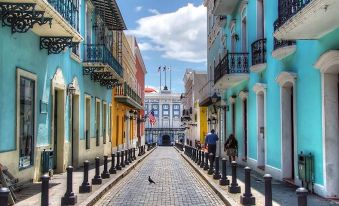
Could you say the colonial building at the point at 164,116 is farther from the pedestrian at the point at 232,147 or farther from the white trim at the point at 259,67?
the white trim at the point at 259,67

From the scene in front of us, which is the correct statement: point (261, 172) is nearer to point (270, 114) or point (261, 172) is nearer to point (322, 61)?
point (270, 114)

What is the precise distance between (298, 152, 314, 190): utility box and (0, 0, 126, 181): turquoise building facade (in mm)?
6649

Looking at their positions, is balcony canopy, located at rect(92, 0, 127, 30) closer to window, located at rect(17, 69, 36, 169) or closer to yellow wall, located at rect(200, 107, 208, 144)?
window, located at rect(17, 69, 36, 169)

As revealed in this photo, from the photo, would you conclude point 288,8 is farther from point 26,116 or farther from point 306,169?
point 26,116

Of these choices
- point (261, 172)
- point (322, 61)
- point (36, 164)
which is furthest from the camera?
point (261, 172)

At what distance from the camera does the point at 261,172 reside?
54.9 ft

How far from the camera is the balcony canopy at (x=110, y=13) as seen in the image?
2333 centimetres

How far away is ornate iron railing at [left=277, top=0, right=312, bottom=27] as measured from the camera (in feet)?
32.8

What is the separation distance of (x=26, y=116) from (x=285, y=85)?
6958mm

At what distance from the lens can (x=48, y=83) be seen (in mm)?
14922

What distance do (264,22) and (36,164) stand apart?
329 inches

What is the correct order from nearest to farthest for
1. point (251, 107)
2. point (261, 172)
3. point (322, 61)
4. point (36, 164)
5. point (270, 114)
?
point (322, 61) → point (36, 164) → point (270, 114) → point (261, 172) → point (251, 107)

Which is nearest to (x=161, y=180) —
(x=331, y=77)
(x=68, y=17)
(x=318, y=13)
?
(x=68, y=17)

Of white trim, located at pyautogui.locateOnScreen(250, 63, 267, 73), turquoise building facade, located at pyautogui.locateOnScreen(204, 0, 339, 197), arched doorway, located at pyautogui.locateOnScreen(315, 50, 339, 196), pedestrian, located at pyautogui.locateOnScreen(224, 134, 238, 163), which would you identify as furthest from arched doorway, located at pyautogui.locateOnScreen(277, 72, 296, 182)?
pedestrian, located at pyautogui.locateOnScreen(224, 134, 238, 163)
